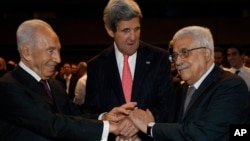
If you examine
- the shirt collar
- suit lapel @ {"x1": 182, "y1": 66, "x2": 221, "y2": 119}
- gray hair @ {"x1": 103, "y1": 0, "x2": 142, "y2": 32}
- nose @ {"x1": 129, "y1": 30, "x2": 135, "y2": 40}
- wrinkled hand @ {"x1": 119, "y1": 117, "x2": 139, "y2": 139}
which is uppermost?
gray hair @ {"x1": 103, "y1": 0, "x2": 142, "y2": 32}

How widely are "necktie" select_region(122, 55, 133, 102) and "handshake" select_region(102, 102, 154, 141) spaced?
224 mm

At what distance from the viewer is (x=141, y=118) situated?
2945mm

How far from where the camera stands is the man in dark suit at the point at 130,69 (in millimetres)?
3201

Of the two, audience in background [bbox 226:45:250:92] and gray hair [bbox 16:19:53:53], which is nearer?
gray hair [bbox 16:19:53:53]

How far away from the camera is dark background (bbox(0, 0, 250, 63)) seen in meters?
12.5

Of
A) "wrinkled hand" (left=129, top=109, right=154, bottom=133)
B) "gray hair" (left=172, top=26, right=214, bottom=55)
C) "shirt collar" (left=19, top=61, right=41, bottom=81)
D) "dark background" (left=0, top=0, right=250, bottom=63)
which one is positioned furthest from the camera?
"dark background" (left=0, top=0, right=250, bottom=63)

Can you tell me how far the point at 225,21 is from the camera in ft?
41.2

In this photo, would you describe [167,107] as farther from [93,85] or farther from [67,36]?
[67,36]

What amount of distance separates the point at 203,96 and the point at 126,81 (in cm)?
78

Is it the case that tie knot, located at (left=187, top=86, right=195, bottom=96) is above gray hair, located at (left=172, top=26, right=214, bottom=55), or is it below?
below

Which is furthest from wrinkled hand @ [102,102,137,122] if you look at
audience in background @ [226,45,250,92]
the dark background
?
the dark background

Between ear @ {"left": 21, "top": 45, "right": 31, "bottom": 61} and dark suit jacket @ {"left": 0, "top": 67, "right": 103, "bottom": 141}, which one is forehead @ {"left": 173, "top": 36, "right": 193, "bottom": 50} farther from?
ear @ {"left": 21, "top": 45, "right": 31, "bottom": 61}

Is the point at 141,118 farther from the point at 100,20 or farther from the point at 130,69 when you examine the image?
the point at 100,20

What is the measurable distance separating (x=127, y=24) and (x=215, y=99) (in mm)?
889
